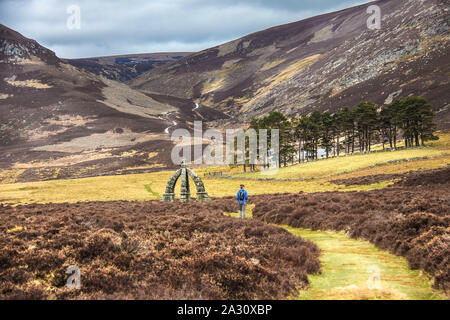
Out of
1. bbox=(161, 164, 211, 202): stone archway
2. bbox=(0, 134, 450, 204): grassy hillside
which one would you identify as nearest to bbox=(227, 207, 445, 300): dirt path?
bbox=(161, 164, 211, 202): stone archway

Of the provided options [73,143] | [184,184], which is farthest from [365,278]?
[73,143]

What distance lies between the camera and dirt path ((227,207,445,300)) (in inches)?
343

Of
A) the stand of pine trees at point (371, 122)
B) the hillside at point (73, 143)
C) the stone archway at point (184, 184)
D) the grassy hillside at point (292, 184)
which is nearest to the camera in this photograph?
the stone archway at point (184, 184)

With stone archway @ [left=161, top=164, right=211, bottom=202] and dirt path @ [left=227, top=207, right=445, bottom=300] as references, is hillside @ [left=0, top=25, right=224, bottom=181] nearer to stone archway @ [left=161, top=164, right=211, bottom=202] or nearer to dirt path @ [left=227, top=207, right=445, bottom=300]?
stone archway @ [left=161, top=164, right=211, bottom=202]

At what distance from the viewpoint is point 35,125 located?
181625 mm

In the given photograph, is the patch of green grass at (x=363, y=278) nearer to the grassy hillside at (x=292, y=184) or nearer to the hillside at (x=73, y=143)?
the grassy hillside at (x=292, y=184)

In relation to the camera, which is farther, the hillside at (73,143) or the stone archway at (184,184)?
the hillside at (73,143)

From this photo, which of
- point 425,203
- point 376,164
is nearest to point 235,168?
point 376,164

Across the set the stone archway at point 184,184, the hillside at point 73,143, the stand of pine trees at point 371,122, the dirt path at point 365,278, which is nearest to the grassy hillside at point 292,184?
the stone archway at point 184,184

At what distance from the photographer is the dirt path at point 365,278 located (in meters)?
8.70
